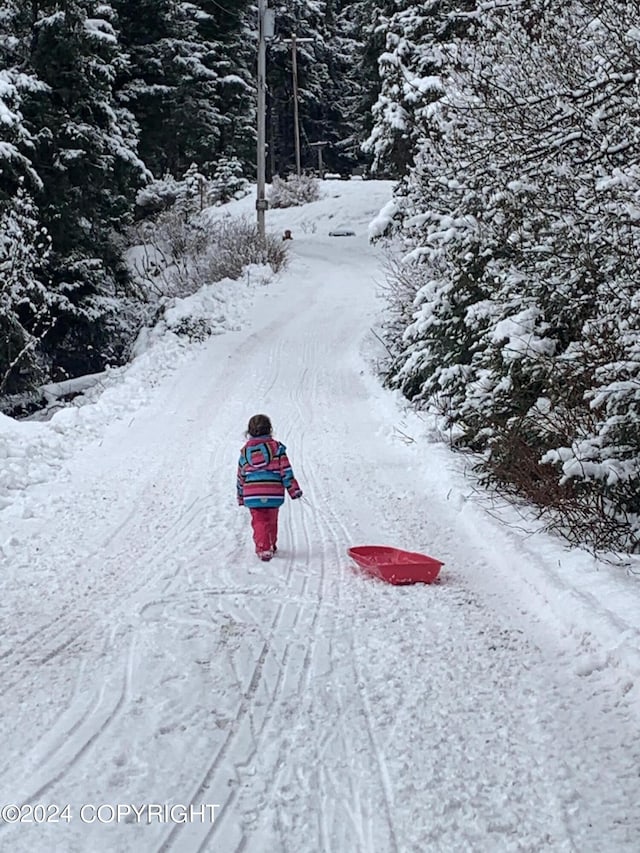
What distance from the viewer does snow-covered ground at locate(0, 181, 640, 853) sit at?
117 inches

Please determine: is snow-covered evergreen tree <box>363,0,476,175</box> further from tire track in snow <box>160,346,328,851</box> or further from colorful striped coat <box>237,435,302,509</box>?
tire track in snow <box>160,346,328,851</box>

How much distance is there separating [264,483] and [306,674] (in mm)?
2465

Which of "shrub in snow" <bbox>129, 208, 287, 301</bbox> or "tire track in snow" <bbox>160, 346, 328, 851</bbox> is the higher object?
"tire track in snow" <bbox>160, 346, 328, 851</bbox>

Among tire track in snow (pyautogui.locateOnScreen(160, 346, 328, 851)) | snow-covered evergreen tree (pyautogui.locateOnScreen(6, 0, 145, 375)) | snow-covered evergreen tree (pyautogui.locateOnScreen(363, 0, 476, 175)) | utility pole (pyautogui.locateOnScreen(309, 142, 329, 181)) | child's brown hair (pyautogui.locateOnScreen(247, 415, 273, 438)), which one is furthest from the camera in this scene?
utility pole (pyautogui.locateOnScreen(309, 142, 329, 181))

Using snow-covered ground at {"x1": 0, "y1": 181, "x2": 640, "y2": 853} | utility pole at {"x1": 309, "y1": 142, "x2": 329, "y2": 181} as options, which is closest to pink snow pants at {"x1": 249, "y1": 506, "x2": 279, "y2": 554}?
snow-covered ground at {"x1": 0, "y1": 181, "x2": 640, "y2": 853}

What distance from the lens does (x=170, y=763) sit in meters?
3.27

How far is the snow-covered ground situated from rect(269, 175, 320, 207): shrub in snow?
33403mm

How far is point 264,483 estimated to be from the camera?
21.1 ft

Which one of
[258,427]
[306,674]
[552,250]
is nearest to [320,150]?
[552,250]

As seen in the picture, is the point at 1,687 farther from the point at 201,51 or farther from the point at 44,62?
the point at 201,51

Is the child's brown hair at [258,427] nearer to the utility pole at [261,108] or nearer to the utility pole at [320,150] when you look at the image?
the utility pole at [261,108]

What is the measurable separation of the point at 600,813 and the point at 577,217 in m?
4.69

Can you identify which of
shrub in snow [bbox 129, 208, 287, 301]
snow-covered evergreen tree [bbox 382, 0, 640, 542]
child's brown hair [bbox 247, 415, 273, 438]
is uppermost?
snow-covered evergreen tree [bbox 382, 0, 640, 542]

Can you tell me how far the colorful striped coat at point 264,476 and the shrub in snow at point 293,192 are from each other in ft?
117
